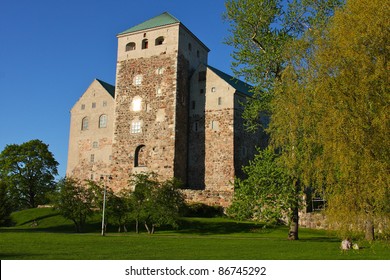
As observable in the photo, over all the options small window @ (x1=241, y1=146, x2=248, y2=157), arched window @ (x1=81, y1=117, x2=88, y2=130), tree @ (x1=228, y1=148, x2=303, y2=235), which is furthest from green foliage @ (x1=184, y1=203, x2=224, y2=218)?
arched window @ (x1=81, y1=117, x2=88, y2=130)

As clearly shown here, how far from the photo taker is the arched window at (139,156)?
152 ft

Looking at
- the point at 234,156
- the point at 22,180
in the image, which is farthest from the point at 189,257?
the point at 22,180

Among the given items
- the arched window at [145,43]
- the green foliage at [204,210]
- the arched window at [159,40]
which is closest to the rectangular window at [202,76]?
the arched window at [159,40]

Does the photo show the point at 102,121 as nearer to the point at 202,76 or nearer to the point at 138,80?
the point at 138,80

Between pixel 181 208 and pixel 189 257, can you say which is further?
pixel 181 208

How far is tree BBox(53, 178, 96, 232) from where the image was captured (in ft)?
110

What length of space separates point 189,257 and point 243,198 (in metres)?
11.3

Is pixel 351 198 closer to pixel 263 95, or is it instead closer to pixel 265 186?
pixel 265 186

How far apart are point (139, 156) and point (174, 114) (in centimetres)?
583

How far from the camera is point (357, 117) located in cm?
1427

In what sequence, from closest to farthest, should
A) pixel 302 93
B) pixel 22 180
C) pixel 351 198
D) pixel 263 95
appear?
pixel 351 198
pixel 302 93
pixel 263 95
pixel 22 180

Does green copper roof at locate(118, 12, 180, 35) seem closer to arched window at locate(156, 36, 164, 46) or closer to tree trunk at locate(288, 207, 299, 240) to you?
arched window at locate(156, 36, 164, 46)

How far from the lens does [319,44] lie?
16.6m

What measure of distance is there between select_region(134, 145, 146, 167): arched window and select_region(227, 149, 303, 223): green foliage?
837 inches
